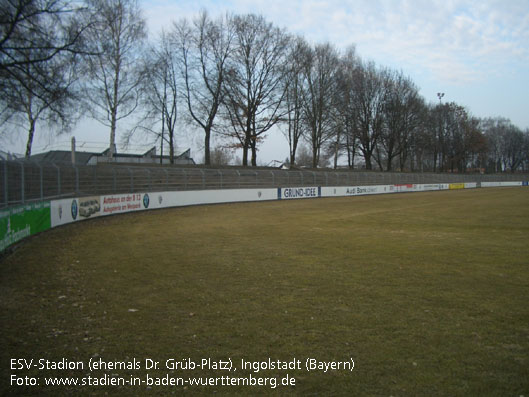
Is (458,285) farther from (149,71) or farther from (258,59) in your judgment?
(258,59)

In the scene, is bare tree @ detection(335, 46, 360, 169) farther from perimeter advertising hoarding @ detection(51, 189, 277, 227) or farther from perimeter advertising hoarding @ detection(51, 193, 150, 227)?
perimeter advertising hoarding @ detection(51, 193, 150, 227)

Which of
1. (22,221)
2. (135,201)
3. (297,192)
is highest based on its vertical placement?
(297,192)

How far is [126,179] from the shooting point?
83.7 ft

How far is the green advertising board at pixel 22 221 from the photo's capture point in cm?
1148

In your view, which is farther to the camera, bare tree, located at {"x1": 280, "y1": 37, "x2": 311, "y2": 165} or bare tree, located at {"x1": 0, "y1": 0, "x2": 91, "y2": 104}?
bare tree, located at {"x1": 280, "y1": 37, "x2": 311, "y2": 165}

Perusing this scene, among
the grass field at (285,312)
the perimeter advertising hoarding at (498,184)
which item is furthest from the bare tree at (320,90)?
the grass field at (285,312)

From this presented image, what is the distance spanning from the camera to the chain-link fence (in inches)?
526

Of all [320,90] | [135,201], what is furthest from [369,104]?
[135,201]

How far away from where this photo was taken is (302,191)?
43.3 m

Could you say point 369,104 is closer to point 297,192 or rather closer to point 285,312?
point 297,192

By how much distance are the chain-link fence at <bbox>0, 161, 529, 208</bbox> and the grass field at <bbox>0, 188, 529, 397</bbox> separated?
7.06 feet

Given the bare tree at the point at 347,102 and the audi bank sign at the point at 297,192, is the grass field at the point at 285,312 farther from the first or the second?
the bare tree at the point at 347,102

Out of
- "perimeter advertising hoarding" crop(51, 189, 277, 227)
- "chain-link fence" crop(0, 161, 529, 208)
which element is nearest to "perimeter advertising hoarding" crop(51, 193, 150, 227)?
"perimeter advertising hoarding" crop(51, 189, 277, 227)

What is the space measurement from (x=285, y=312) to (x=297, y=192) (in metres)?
36.4
